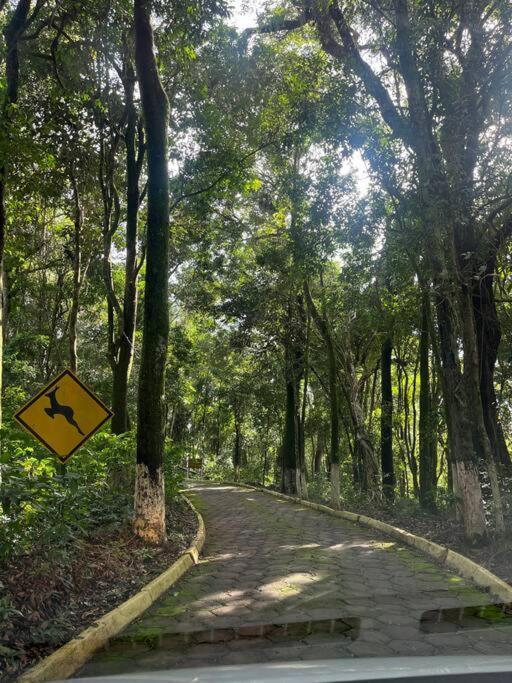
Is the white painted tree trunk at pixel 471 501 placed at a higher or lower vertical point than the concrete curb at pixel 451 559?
higher

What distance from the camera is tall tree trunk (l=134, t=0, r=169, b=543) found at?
8.94m

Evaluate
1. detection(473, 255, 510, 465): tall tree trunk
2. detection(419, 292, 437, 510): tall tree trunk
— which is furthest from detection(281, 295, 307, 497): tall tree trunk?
detection(473, 255, 510, 465): tall tree trunk

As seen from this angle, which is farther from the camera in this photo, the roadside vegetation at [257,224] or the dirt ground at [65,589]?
the roadside vegetation at [257,224]

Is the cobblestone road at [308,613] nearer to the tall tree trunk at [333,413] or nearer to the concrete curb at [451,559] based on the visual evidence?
the concrete curb at [451,559]

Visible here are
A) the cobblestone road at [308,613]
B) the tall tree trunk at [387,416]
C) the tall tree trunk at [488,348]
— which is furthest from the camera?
the tall tree trunk at [387,416]

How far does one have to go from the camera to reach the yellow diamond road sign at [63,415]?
269 inches

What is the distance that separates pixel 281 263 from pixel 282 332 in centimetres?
389

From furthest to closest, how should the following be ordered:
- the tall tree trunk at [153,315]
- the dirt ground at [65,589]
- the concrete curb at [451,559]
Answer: the tall tree trunk at [153,315]
the concrete curb at [451,559]
the dirt ground at [65,589]

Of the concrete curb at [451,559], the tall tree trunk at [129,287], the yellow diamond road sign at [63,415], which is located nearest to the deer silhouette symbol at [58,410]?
the yellow diamond road sign at [63,415]

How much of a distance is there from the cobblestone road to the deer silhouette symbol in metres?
2.26

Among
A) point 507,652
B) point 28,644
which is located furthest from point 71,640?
point 507,652

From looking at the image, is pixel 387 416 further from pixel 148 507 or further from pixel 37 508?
pixel 37 508

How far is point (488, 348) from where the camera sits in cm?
1206

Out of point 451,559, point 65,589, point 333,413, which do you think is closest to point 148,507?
point 65,589
